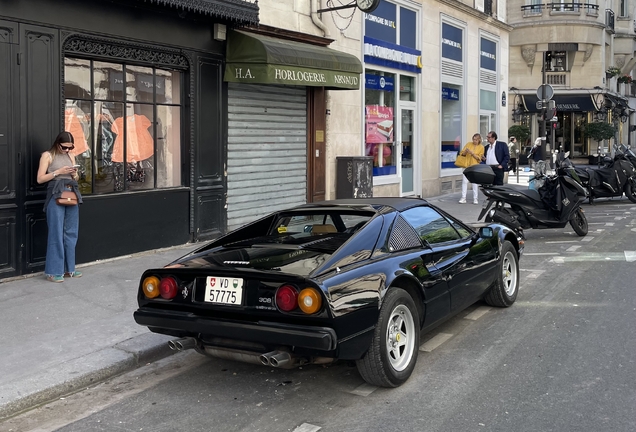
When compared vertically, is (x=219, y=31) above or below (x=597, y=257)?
above

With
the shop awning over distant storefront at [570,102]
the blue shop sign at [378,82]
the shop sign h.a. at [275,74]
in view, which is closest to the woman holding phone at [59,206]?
the shop sign h.a. at [275,74]

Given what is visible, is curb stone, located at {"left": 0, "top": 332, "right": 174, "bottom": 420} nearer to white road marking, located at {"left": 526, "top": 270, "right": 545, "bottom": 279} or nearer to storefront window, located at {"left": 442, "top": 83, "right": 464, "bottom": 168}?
white road marking, located at {"left": 526, "top": 270, "right": 545, "bottom": 279}

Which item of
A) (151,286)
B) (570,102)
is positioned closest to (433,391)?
(151,286)

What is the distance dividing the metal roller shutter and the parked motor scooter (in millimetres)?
8025

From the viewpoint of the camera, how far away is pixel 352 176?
46.8 feet

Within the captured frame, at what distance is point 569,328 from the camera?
631 cm

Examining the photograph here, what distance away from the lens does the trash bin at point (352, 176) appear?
14.3m

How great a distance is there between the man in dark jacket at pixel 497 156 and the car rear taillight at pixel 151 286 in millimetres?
12400

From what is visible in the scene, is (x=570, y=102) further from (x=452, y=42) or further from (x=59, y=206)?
(x=59, y=206)

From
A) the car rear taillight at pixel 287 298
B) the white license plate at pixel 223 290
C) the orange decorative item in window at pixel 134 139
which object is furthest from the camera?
the orange decorative item in window at pixel 134 139

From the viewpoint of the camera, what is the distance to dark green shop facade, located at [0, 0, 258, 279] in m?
8.18

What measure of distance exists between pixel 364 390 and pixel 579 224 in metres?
8.78

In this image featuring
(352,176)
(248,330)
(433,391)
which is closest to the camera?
(248,330)

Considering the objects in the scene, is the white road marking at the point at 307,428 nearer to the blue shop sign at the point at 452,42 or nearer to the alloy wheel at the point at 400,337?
the alloy wheel at the point at 400,337
